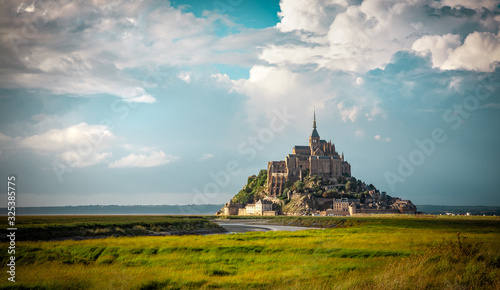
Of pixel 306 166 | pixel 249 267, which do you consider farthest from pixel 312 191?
pixel 249 267

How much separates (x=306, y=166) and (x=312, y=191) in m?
18.5

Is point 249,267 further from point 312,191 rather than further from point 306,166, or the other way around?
point 306,166

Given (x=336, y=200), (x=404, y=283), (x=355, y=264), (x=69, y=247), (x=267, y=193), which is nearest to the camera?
(x=404, y=283)

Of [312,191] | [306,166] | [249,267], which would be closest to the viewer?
[249,267]

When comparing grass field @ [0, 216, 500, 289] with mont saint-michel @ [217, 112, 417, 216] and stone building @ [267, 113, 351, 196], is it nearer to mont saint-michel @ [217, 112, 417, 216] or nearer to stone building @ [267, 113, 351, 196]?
mont saint-michel @ [217, 112, 417, 216]

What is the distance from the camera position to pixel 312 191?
516 feet

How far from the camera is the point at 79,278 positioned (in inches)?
643

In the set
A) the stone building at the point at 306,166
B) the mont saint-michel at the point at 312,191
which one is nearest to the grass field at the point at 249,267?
the mont saint-michel at the point at 312,191

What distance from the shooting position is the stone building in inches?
6683

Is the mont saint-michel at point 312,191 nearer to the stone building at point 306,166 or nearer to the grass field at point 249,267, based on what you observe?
the stone building at point 306,166

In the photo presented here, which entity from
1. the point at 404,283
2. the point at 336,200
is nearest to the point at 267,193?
the point at 336,200

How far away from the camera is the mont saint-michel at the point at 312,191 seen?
14400 centimetres

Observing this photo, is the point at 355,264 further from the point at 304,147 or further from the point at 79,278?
the point at 304,147

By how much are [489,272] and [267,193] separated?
158843 mm
